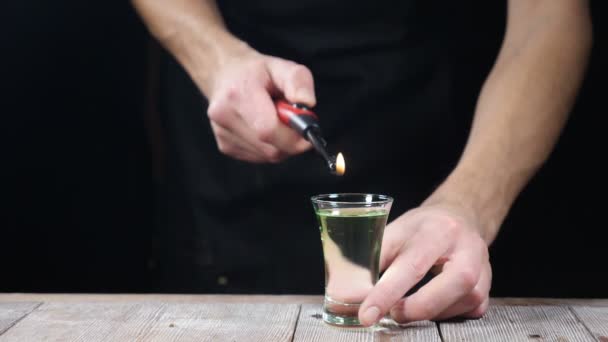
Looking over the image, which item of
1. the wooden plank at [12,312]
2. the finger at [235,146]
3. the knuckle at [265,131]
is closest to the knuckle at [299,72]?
the knuckle at [265,131]

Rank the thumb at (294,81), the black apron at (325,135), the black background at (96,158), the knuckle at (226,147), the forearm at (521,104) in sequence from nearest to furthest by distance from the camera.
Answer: the thumb at (294,81), the forearm at (521,104), the knuckle at (226,147), the black apron at (325,135), the black background at (96,158)

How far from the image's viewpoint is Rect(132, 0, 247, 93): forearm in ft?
5.36

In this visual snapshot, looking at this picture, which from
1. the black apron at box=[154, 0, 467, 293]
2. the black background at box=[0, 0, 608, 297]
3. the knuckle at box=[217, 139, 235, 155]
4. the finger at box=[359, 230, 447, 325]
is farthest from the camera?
the black background at box=[0, 0, 608, 297]

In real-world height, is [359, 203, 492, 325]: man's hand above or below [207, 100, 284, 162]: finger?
below

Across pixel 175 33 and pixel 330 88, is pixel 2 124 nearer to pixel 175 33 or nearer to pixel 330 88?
pixel 175 33

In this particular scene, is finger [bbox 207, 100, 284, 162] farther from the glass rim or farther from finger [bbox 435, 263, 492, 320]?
finger [bbox 435, 263, 492, 320]

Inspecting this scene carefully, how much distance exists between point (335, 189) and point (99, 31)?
95 centimetres

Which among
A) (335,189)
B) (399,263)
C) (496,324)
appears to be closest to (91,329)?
(399,263)

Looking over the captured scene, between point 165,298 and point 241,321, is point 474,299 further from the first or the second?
point 165,298

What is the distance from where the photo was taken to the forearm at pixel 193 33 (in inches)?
64.3

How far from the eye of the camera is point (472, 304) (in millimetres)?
1147

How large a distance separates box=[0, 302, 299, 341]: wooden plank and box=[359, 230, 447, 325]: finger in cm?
13

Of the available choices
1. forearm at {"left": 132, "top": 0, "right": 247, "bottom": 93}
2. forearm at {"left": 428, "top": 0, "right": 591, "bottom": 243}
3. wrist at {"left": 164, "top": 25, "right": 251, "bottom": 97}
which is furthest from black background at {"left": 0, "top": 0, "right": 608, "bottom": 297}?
wrist at {"left": 164, "top": 25, "right": 251, "bottom": 97}

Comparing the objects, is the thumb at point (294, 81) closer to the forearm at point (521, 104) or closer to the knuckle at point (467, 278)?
the forearm at point (521, 104)
